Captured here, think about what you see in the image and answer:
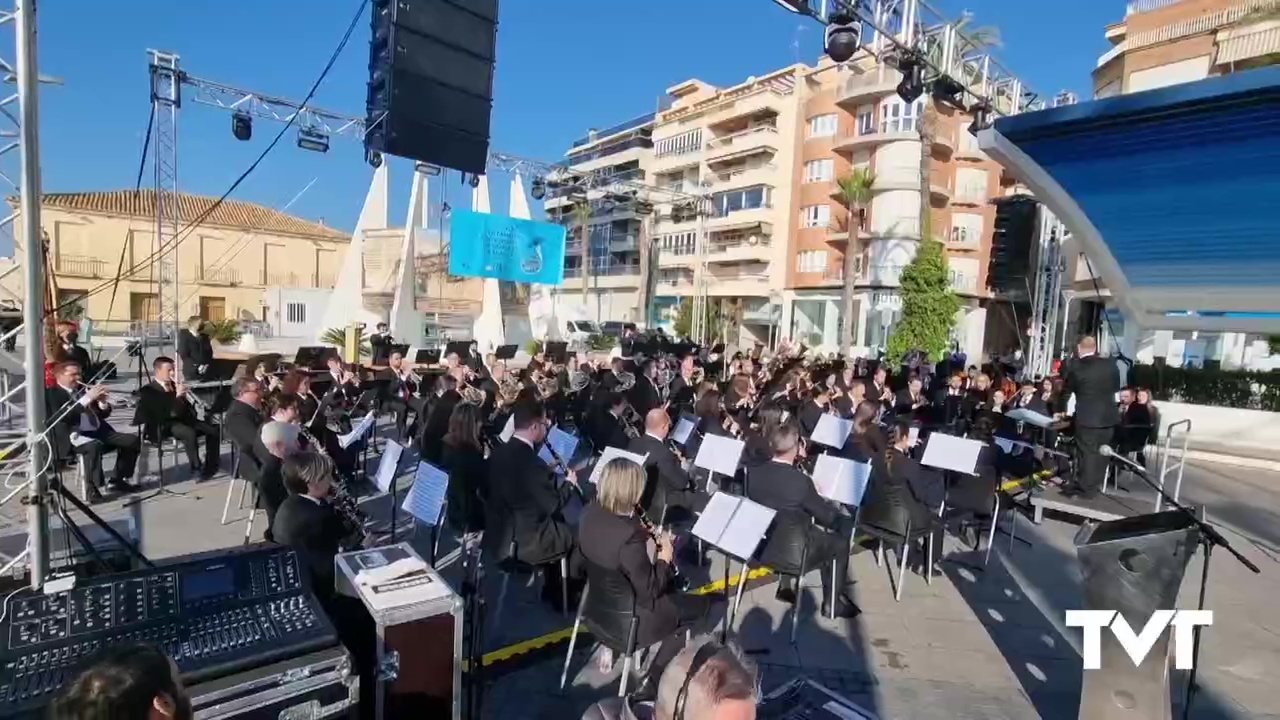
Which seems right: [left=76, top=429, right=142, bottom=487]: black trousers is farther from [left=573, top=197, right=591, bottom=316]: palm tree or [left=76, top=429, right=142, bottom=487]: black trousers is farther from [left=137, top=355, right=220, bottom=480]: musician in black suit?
[left=573, top=197, right=591, bottom=316]: palm tree

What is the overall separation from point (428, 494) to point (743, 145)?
135 feet

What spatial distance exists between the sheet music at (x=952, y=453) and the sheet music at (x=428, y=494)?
14.2 feet

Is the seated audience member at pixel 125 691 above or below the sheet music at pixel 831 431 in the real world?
above

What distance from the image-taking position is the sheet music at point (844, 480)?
5.47 m

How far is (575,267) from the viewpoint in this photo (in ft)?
199

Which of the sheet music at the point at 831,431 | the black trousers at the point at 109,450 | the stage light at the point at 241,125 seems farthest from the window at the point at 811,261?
the black trousers at the point at 109,450

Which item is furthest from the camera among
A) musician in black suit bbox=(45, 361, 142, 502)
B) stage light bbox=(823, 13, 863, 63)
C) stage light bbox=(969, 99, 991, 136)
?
stage light bbox=(969, 99, 991, 136)

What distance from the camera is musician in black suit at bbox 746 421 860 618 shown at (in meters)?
4.75

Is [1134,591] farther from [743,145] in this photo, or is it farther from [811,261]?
[743,145]

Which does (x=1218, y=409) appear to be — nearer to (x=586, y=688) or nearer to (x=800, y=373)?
(x=800, y=373)

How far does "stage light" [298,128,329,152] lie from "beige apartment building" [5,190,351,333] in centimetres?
2424

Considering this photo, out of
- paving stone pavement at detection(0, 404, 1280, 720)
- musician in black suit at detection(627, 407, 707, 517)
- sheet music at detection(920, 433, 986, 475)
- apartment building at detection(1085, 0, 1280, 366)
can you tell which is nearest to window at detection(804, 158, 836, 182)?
apartment building at detection(1085, 0, 1280, 366)

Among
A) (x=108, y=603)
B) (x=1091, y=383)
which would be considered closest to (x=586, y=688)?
(x=108, y=603)

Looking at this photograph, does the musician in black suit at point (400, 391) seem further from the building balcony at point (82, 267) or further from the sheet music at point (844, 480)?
the building balcony at point (82, 267)
